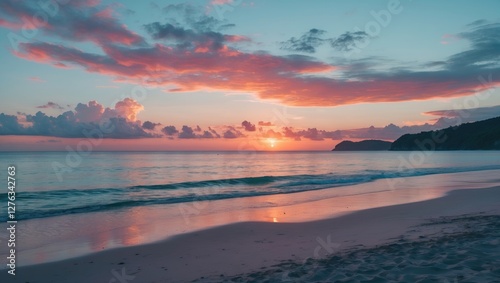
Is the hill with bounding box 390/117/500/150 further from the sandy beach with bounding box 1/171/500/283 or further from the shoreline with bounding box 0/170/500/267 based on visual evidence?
the sandy beach with bounding box 1/171/500/283

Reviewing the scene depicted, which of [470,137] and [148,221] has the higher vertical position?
[470,137]

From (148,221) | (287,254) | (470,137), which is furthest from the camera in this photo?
(470,137)

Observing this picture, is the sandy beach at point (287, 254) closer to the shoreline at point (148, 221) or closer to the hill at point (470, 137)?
the shoreline at point (148, 221)

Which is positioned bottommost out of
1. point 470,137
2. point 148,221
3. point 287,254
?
point 148,221

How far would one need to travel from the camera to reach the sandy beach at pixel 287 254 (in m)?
6.81

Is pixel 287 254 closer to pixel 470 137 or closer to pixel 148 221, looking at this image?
pixel 148 221

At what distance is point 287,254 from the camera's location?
8.62 metres

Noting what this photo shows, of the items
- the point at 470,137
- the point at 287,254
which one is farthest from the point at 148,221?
the point at 470,137

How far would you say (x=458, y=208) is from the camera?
15.2 metres

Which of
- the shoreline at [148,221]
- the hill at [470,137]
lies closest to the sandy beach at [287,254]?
the shoreline at [148,221]

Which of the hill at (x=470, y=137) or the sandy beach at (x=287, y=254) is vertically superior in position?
the hill at (x=470, y=137)

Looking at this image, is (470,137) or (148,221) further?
(470,137)

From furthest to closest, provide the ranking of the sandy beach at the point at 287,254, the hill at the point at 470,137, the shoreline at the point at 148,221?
the hill at the point at 470,137 < the shoreline at the point at 148,221 < the sandy beach at the point at 287,254

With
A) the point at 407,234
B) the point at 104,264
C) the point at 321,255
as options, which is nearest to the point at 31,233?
the point at 104,264
